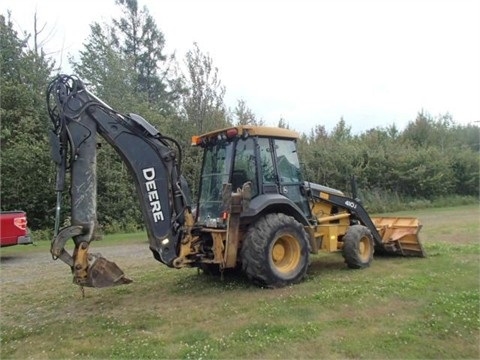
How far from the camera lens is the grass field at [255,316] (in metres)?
4.38

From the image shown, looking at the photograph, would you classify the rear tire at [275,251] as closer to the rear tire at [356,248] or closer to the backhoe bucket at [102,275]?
the rear tire at [356,248]

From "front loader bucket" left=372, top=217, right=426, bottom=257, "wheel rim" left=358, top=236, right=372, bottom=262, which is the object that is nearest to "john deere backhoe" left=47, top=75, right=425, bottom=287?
"wheel rim" left=358, top=236, right=372, bottom=262

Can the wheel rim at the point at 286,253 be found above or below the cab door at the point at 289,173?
below

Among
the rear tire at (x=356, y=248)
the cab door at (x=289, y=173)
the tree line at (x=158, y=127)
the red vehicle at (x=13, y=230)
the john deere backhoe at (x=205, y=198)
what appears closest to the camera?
the john deere backhoe at (x=205, y=198)

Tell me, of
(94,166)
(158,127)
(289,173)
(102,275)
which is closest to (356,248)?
(289,173)

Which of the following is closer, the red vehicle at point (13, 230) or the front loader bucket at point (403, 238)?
the front loader bucket at point (403, 238)

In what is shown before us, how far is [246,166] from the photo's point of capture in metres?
7.03

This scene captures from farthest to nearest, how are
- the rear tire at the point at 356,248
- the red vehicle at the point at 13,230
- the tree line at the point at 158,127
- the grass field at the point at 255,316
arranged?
1. the tree line at the point at 158,127
2. the red vehicle at the point at 13,230
3. the rear tire at the point at 356,248
4. the grass field at the point at 255,316

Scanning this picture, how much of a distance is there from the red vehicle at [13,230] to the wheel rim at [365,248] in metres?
7.79

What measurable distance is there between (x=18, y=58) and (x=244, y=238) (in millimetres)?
16853

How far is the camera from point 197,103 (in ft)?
62.2

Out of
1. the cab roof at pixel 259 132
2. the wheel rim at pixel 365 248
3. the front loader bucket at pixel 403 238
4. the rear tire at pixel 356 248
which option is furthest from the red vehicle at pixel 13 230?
the front loader bucket at pixel 403 238

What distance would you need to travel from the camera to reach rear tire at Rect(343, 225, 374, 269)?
315 inches

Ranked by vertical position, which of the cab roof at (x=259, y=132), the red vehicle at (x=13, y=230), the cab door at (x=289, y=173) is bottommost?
the red vehicle at (x=13, y=230)
